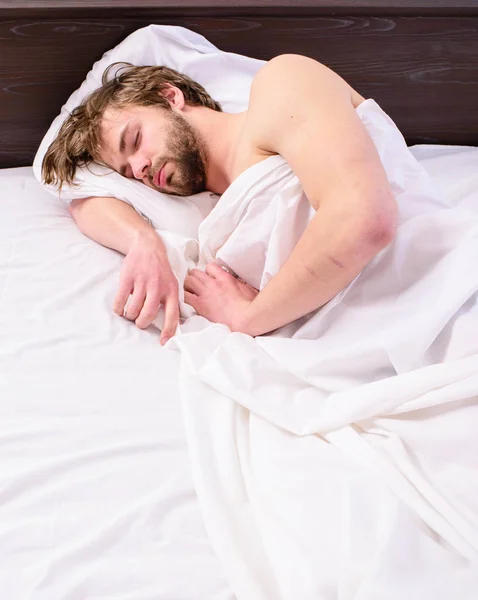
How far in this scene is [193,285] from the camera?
3.86ft

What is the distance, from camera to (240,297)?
1130 mm

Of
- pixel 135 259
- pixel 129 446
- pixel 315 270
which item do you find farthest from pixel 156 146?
pixel 129 446

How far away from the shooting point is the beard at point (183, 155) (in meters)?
1.25

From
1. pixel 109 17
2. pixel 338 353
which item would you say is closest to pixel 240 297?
pixel 338 353

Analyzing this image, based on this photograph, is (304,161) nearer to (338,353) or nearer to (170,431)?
(338,353)

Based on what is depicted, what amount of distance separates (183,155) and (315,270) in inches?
17.2

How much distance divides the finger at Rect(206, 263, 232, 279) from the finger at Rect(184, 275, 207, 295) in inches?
1.1

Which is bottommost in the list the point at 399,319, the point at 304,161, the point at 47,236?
the point at 47,236

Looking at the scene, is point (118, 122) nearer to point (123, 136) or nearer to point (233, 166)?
point (123, 136)

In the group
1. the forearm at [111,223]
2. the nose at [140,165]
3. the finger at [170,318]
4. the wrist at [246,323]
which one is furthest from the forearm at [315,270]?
the nose at [140,165]

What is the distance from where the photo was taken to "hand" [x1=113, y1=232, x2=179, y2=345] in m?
1.07

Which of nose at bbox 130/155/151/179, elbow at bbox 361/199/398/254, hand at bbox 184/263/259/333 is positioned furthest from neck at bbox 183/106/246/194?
elbow at bbox 361/199/398/254

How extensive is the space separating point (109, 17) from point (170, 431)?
1.03 metres

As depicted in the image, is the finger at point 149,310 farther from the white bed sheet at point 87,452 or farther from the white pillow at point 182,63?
the white pillow at point 182,63
